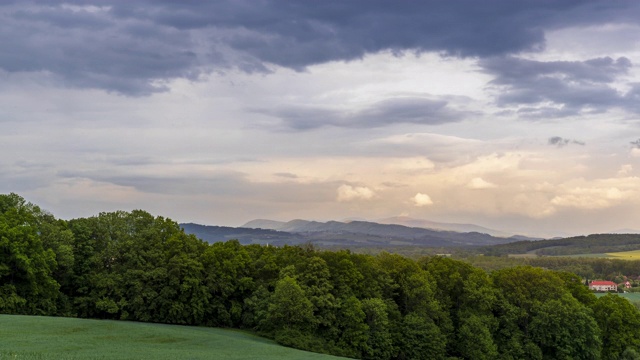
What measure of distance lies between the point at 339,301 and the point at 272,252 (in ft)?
65.2

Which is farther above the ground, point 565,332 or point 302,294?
point 302,294

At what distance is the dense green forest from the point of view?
246 feet

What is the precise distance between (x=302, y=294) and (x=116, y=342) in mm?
26108

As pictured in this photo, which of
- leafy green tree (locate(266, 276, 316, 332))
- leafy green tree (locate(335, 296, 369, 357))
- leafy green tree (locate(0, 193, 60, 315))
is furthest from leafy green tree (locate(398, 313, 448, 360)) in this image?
leafy green tree (locate(0, 193, 60, 315))

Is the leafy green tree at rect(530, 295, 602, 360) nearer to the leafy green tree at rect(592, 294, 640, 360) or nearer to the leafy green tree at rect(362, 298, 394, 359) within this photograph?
the leafy green tree at rect(592, 294, 640, 360)

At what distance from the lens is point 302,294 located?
243 ft

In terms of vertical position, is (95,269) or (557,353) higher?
(95,269)

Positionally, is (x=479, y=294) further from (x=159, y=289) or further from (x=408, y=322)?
(x=159, y=289)

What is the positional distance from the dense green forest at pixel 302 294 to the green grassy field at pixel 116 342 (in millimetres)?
10015

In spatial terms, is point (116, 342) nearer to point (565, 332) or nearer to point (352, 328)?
point (352, 328)

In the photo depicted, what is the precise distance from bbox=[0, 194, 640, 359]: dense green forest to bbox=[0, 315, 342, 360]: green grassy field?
32.9ft

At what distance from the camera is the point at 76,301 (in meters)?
80.1

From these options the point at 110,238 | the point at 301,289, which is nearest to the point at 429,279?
the point at 301,289

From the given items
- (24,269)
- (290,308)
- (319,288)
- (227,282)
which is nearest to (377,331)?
(319,288)
